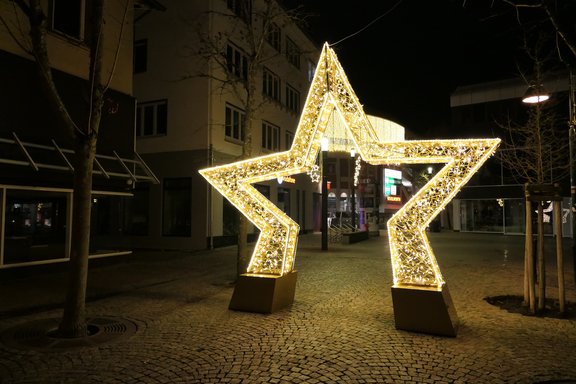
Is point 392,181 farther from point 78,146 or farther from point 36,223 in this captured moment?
point 78,146

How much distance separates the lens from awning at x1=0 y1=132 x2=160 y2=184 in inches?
384

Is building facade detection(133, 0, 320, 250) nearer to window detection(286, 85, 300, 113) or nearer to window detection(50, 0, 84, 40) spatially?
window detection(50, 0, 84, 40)

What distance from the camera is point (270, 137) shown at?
77.7ft

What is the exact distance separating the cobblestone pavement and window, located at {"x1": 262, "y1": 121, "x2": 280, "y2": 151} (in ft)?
45.5

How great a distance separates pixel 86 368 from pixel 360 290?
5.91m

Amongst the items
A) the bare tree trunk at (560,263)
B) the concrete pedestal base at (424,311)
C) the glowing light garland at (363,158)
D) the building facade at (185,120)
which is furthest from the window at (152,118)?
the bare tree trunk at (560,263)

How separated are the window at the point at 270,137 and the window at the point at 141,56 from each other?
6765mm

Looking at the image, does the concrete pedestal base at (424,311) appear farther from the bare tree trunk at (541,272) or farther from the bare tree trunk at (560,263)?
the bare tree trunk at (560,263)

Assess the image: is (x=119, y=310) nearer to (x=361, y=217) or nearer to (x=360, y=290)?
(x=360, y=290)

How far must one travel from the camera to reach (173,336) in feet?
19.2

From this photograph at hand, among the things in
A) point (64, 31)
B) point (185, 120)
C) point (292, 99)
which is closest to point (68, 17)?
point (64, 31)

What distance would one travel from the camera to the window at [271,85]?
22.9m

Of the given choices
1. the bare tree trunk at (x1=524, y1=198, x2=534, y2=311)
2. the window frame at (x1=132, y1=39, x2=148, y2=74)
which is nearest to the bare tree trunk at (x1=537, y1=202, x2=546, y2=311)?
the bare tree trunk at (x1=524, y1=198, x2=534, y2=311)

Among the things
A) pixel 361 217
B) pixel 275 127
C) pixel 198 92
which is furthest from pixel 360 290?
pixel 361 217
